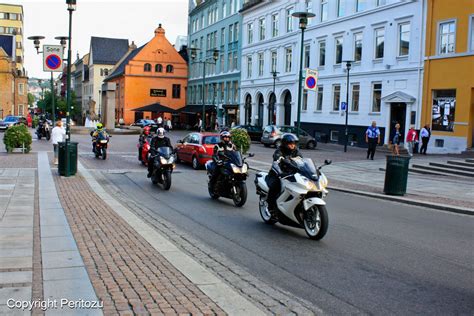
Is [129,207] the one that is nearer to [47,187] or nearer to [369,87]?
[47,187]

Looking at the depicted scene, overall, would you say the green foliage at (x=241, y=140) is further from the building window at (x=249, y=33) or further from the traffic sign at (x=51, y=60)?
the building window at (x=249, y=33)

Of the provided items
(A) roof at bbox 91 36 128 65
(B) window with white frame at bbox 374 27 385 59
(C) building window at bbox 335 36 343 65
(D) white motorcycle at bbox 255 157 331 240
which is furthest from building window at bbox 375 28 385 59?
(A) roof at bbox 91 36 128 65

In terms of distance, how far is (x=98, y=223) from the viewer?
903 cm

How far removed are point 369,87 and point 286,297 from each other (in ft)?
109

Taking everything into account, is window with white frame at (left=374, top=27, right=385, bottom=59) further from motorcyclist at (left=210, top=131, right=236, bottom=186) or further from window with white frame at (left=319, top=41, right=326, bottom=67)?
motorcyclist at (left=210, top=131, right=236, bottom=186)

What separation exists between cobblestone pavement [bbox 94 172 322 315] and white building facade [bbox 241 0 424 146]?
2654 centimetres

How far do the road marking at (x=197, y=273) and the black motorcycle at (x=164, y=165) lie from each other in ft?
15.2

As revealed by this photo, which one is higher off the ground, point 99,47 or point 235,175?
point 99,47

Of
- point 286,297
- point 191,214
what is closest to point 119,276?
point 286,297

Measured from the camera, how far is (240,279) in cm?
611

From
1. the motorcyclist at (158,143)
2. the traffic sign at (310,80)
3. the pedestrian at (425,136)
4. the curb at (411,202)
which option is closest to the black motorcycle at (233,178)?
the motorcyclist at (158,143)

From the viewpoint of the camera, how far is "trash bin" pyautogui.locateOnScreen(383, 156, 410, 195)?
47.9 ft

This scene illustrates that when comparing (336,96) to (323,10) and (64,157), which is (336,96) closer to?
(323,10)

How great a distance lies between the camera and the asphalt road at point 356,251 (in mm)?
5621
